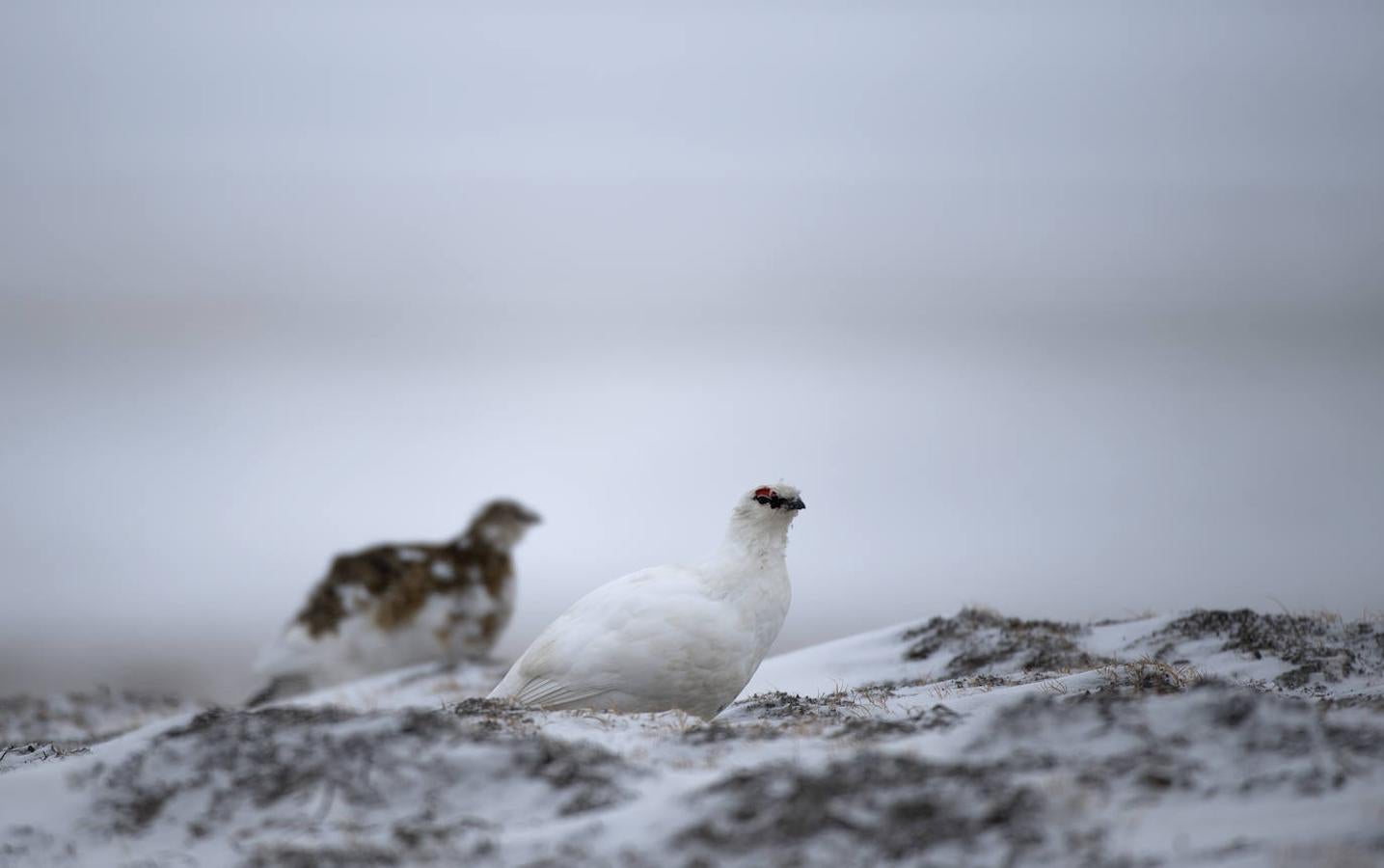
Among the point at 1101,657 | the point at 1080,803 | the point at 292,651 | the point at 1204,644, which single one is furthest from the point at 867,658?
the point at 292,651

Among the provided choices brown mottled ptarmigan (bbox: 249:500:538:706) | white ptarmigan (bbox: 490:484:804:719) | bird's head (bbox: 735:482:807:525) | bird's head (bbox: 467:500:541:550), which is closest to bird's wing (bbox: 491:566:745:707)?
white ptarmigan (bbox: 490:484:804:719)

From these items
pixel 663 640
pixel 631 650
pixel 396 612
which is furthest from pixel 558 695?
pixel 396 612

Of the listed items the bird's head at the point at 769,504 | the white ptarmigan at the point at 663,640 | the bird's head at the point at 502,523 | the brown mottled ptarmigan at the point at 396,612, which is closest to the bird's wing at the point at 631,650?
the white ptarmigan at the point at 663,640

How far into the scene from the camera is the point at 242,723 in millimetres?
4477

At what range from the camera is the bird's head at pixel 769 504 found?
6.87 m

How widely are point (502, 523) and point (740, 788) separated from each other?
11572 millimetres

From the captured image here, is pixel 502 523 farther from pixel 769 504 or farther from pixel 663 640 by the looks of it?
pixel 663 640

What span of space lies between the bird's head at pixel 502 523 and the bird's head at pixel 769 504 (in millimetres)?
8371

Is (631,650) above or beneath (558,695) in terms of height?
above

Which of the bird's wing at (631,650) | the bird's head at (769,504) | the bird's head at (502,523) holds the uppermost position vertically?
the bird's head at (502,523)

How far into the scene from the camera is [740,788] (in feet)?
12.0

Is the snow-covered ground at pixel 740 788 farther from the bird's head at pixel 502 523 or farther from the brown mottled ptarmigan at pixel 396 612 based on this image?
the bird's head at pixel 502 523

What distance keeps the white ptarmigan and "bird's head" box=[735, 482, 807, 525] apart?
17 cm

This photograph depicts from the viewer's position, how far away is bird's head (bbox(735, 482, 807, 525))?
22.5 ft
